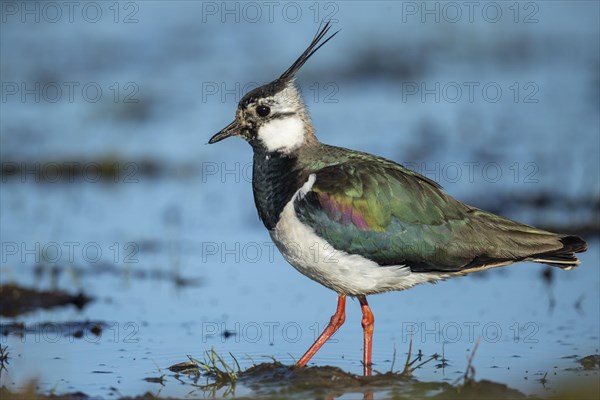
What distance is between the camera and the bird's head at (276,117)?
26.0 feet

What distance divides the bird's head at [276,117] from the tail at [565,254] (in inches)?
68.8

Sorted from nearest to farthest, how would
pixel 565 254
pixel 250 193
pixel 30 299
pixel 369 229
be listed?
pixel 369 229, pixel 565 254, pixel 30 299, pixel 250 193

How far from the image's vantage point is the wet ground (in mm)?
7789

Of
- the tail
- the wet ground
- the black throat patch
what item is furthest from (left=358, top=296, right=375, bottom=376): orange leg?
the tail

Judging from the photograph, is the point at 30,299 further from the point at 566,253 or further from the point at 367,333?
the point at 566,253

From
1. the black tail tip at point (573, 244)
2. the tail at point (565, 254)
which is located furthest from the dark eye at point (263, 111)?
the black tail tip at point (573, 244)

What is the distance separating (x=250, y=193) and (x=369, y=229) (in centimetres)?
524

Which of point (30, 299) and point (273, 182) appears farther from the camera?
point (30, 299)

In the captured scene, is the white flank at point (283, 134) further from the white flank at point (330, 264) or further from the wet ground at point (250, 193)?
the wet ground at point (250, 193)

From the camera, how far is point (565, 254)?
7574 millimetres

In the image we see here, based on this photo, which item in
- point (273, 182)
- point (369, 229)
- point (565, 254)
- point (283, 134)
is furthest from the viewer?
point (283, 134)

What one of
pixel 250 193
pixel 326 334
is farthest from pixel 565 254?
pixel 250 193

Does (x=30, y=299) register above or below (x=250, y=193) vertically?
below

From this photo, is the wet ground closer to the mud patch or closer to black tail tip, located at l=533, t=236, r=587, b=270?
the mud patch
